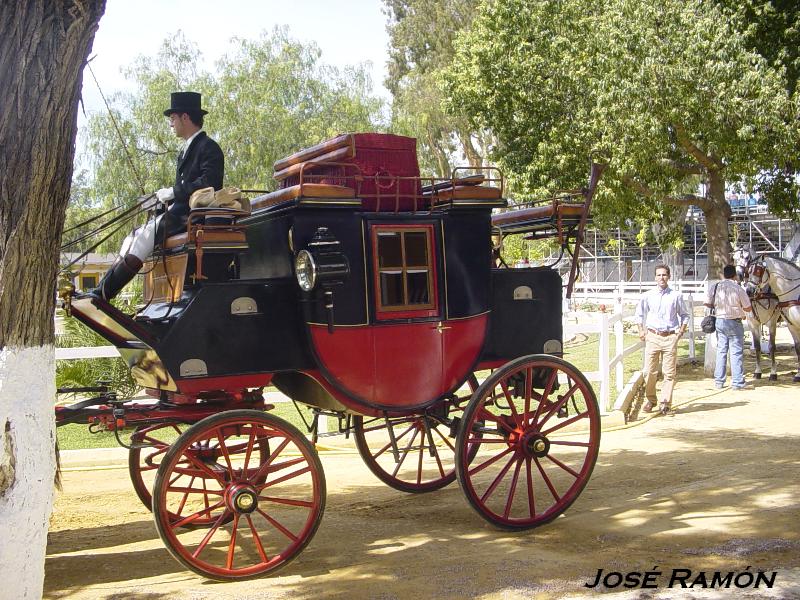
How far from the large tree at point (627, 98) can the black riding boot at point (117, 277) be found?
10.2m

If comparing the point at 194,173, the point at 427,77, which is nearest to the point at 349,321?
the point at 194,173

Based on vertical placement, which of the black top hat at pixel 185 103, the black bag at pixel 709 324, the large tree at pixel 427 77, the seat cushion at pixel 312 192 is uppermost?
the large tree at pixel 427 77

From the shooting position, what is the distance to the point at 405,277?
21.1 feet

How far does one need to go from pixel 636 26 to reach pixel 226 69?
19774 millimetres

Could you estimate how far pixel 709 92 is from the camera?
1376 centimetres

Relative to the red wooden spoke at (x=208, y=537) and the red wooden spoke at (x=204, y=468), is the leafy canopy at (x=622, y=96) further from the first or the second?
the red wooden spoke at (x=208, y=537)

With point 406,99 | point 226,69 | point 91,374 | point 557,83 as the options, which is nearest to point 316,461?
point 91,374

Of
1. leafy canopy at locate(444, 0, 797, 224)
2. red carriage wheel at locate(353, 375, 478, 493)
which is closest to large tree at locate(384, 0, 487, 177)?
leafy canopy at locate(444, 0, 797, 224)

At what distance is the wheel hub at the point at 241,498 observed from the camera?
5531 mm

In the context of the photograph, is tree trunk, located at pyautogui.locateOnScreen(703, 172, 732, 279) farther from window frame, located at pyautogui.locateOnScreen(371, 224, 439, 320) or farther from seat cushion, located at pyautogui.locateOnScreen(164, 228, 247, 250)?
seat cushion, located at pyautogui.locateOnScreen(164, 228, 247, 250)

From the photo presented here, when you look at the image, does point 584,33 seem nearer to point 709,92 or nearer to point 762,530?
point 709,92

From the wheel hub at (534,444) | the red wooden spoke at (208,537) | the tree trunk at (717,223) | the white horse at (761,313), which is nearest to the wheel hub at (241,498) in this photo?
the red wooden spoke at (208,537)

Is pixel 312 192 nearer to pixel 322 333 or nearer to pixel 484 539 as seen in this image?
pixel 322 333

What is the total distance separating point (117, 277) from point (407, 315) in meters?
1.98
